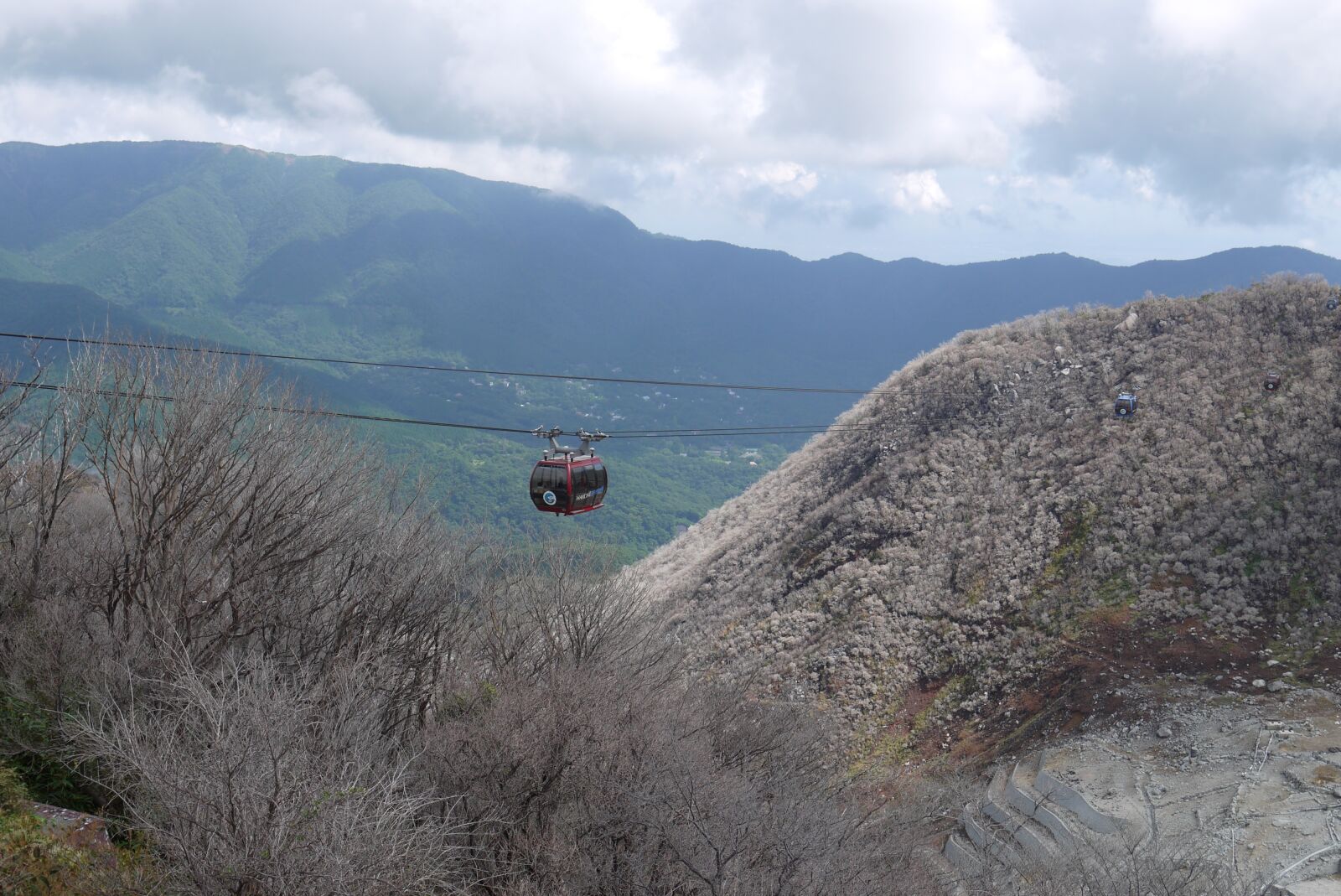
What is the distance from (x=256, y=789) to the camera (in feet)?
35.9

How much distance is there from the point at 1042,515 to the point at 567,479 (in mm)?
26705

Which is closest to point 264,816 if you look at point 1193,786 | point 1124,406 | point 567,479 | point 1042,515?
point 567,479

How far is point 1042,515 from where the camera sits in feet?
125

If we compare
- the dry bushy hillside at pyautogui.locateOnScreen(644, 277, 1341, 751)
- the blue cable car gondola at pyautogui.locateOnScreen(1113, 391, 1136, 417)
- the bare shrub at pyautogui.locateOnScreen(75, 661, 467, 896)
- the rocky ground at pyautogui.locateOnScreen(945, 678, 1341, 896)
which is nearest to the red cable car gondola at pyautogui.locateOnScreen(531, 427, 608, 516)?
the bare shrub at pyautogui.locateOnScreen(75, 661, 467, 896)

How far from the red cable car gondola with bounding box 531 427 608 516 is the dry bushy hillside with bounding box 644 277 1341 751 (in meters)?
17.9

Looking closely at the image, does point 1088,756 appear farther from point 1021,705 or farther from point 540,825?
point 540,825

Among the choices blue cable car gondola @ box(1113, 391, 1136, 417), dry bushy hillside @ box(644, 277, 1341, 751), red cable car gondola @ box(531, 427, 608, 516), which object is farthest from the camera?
blue cable car gondola @ box(1113, 391, 1136, 417)

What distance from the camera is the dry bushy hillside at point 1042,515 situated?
31.8 m

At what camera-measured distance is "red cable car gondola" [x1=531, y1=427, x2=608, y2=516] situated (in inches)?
669

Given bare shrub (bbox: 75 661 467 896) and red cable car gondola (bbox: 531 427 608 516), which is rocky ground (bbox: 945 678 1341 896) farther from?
bare shrub (bbox: 75 661 467 896)

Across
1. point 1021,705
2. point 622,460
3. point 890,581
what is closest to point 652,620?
point 890,581

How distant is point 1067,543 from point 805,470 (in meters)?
17.8

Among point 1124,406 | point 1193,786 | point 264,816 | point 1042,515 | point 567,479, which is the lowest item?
point 1193,786

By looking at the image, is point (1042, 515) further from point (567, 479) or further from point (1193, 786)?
point (567, 479)
